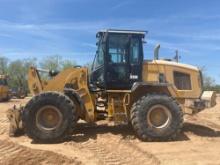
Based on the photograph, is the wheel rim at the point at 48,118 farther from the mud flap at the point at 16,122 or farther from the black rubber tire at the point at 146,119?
the black rubber tire at the point at 146,119

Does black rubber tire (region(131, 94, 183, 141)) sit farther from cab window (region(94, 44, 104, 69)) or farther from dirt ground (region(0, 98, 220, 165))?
cab window (region(94, 44, 104, 69))

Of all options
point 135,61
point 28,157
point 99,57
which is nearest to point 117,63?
point 135,61

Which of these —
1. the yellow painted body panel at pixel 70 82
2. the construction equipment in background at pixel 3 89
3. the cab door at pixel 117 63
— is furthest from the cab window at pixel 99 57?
the construction equipment in background at pixel 3 89

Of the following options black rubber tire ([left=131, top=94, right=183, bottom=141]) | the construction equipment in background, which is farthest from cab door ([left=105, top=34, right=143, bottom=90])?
the construction equipment in background

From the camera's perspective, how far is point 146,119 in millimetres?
11805

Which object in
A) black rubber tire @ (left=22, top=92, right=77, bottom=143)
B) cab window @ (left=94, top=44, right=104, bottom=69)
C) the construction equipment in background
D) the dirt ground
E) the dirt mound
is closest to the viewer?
the dirt mound

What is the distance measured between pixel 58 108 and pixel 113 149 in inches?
83.8

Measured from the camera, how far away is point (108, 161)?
29.8 feet

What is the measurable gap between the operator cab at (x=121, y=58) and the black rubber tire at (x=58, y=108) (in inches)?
64.3

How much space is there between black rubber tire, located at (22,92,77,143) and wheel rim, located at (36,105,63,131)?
3.2 inches

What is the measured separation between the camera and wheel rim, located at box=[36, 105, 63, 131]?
456 inches

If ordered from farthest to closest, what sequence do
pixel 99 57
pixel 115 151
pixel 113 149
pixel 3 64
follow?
pixel 3 64, pixel 99 57, pixel 113 149, pixel 115 151

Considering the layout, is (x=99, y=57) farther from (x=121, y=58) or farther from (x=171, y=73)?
(x=171, y=73)

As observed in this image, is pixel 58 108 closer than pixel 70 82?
Yes
